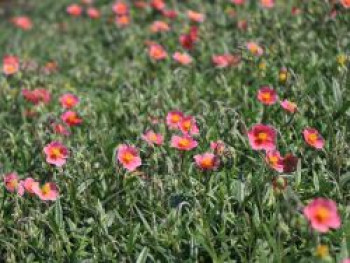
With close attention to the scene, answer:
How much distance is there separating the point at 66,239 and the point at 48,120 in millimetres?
1159

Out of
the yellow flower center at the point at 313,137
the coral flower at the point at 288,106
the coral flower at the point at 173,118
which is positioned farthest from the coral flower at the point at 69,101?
the yellow flower center at the point at 313,137

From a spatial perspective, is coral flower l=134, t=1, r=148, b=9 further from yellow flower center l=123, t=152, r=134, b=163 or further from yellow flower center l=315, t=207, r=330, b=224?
yellow flower center l=315, t=207, r=330, b=224

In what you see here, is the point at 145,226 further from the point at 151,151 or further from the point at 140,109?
the point at 140,109

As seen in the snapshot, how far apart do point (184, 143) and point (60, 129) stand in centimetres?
99

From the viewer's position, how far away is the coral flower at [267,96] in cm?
378

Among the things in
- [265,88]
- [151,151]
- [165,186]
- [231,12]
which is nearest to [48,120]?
[151,151]

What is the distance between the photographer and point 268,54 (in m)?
4.57

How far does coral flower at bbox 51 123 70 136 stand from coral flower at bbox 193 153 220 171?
3.62 feet

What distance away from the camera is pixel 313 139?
131 inches

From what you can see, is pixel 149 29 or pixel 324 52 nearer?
pixel 324 52

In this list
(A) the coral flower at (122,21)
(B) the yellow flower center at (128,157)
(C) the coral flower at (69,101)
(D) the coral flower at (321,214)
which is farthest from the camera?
(A) the coral flower at (122,21)

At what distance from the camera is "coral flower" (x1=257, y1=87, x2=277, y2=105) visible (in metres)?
3.78

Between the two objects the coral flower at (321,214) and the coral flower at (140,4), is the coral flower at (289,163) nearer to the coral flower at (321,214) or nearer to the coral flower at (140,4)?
the coral flower at (321,214)

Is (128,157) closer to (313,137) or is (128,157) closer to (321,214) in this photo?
(313,137)
